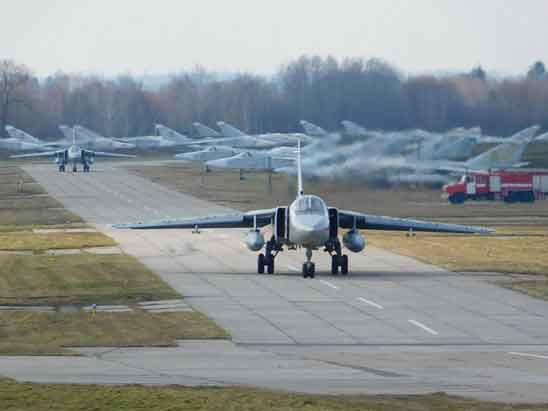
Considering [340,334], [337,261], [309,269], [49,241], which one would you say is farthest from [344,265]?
[49,241]

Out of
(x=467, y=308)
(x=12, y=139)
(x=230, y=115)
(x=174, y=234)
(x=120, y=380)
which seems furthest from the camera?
(x=230, y=115)

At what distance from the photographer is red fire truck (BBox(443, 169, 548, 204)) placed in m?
94.5

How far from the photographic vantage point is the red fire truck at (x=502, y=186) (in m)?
94.5

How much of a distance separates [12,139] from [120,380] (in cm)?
13394

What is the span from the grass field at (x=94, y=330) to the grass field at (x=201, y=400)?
6976 millimetres

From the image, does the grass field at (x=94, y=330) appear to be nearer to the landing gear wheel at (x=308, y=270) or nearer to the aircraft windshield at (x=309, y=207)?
the aircraft windshield at (x=309, y=207)

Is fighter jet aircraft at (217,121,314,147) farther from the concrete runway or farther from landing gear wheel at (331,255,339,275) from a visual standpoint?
landing gear wheel at (331,255,339,275)

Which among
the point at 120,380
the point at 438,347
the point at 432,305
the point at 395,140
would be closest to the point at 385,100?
the point at 395,140

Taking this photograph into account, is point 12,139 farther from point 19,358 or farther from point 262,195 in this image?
point 19,358

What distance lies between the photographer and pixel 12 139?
6309 inches

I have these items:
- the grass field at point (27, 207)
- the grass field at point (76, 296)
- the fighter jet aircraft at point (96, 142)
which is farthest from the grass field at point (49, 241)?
the fighter jet aircraft at point (96, 142)

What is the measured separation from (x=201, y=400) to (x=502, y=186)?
235 feet

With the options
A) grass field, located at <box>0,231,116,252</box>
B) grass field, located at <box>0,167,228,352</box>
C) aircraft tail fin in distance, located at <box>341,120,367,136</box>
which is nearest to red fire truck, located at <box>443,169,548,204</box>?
aircraft tail fin in distance, located at <box>341,120,367,136</box>

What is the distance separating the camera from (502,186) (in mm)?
95812
